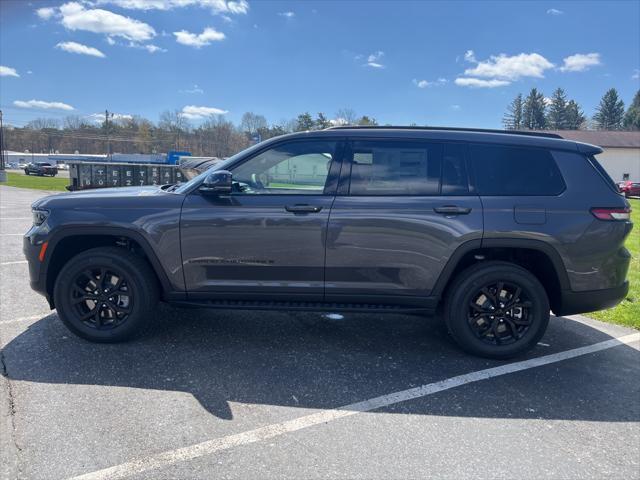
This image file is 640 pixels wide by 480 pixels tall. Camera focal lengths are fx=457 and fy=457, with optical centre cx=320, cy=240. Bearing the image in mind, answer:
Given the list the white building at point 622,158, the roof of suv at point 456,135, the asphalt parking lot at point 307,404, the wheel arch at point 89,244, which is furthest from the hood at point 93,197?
the white building at point 622,158

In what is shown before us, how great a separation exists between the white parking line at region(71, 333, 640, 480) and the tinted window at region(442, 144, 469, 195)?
4.99ft

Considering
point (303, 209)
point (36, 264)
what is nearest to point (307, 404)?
point (303, 209)

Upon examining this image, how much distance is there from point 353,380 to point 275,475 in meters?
1.20

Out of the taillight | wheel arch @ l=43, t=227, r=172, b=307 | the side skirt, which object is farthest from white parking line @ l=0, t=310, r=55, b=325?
the taillight

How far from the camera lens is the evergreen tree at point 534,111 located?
358ft

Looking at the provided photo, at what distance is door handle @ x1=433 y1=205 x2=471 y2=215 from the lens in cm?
373

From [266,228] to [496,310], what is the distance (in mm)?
2093

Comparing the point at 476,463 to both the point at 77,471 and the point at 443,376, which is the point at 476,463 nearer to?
the point at 443,376

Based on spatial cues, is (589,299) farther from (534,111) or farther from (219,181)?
(534,111)

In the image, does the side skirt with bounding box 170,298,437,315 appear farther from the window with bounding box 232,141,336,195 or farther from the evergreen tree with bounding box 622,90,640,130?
the evergreen tree with bounding box 622,90,640,130


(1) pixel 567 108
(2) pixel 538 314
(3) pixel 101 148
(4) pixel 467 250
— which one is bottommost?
(2) pixel 538 314

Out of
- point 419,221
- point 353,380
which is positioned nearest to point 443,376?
point 353,380

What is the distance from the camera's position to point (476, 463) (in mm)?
2602

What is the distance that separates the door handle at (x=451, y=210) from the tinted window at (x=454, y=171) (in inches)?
5.5
